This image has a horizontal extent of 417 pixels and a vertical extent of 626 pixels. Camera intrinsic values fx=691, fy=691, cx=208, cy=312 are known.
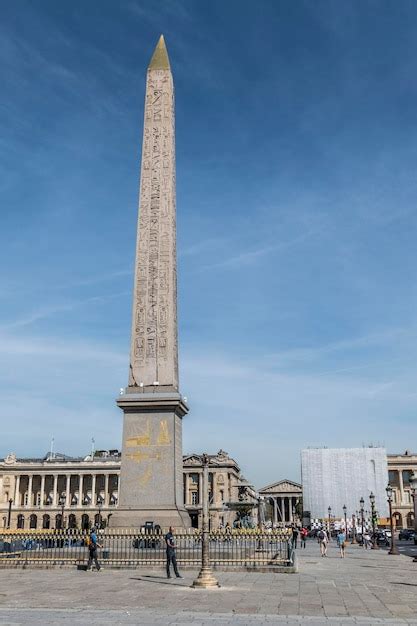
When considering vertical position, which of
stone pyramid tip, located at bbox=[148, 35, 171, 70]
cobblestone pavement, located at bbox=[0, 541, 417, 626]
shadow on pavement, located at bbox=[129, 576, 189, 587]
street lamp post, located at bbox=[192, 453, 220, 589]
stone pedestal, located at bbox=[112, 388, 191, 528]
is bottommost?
cobblestone pavement, located at bbox=[0, 541, 417, 626]

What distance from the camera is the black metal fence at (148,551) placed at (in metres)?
23.4

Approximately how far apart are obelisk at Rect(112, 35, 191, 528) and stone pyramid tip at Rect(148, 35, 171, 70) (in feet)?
13.7

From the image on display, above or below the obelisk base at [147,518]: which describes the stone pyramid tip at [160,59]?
above

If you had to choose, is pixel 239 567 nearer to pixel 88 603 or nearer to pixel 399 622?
pixel 88 603

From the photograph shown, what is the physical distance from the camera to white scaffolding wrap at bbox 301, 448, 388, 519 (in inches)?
3479

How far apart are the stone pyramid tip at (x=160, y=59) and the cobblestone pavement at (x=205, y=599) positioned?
21691 mm

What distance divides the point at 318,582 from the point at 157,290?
12755 millimetres

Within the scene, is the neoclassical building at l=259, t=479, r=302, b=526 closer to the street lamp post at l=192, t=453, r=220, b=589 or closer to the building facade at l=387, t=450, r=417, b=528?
the building facade at l=387, t=450, r=417, b=528

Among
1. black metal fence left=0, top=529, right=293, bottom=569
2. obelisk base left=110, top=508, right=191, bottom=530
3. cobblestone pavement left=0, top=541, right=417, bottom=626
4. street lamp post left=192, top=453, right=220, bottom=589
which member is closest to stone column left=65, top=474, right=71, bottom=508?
black metal fence left=0, top=529, right=293, bottom=569

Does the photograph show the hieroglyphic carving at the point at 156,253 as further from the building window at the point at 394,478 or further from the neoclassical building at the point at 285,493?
the neoclassical building at the point at 285,493

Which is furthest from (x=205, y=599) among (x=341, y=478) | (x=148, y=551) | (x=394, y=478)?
(x=394, y=478)

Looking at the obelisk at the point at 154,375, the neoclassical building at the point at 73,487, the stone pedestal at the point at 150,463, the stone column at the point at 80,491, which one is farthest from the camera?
the stone column at the point at 80,491

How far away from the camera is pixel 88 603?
575 inches

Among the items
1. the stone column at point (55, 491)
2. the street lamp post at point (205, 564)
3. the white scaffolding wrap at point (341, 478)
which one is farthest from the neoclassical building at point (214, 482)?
the street lamp post at point (205, 564)
